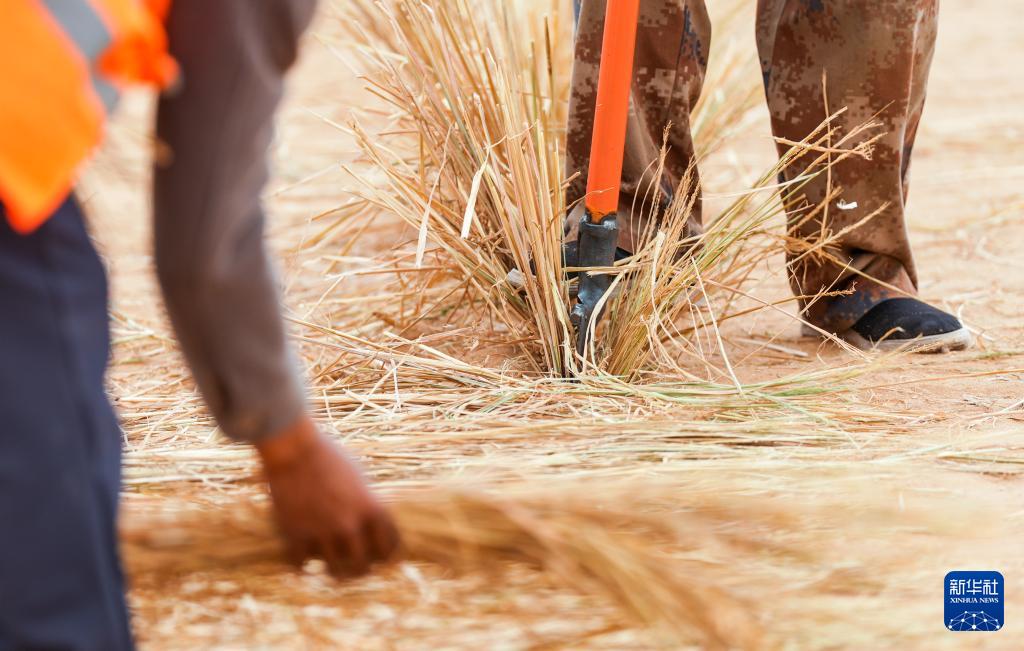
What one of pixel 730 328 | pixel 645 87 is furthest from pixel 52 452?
pixel 730 328

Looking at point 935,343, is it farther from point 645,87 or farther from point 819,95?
point 645,87

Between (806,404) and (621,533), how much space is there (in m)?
0.59

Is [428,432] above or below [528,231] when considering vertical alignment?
below

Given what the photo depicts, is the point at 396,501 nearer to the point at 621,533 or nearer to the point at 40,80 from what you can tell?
the point at 621,533

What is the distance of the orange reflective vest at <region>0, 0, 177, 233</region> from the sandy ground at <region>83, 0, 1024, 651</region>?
9 cm

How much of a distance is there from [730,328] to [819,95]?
0.42 meters

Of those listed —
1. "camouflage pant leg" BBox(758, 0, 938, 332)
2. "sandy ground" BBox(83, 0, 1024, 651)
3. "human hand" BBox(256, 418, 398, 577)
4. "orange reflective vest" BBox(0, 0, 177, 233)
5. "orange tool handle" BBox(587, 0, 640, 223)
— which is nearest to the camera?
"orange reflective vest" BBox(0, 0, 177, 233)

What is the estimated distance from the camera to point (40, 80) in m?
0.58

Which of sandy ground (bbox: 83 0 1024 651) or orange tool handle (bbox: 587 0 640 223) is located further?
orange tool handle (bbox: 587 0 640 223)

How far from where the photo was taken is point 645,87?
1861mm

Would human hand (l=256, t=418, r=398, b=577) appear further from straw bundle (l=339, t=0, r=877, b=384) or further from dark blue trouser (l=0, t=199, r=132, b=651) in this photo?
straw bundle (l=339, t=0, r=877, b=384)

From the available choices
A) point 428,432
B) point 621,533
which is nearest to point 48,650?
point 621,533

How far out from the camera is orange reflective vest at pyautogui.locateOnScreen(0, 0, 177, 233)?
0.58 m

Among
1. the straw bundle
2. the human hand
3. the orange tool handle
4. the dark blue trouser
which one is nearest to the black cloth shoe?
the straw bundle
